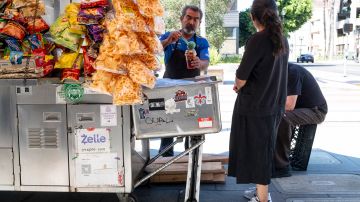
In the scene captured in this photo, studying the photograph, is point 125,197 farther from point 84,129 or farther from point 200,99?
point 200,99

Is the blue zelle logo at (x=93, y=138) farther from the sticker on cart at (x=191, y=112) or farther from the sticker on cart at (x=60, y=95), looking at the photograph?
the sticker on cart at (x=191, y=112)

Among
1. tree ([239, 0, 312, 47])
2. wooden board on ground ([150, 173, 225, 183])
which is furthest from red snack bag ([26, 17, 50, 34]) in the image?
tree ([239, 0, 312, 47])

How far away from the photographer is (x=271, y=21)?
3.51 metres

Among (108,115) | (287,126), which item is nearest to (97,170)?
(108,115)

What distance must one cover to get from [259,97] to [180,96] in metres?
0.67

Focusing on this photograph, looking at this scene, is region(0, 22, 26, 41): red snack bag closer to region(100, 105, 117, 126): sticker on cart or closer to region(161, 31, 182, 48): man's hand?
region(100, 105, 117, 126): sticker on cart

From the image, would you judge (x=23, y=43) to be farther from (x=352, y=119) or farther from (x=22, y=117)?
(x=352, y=119)

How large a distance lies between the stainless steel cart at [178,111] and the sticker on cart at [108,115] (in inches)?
6.3

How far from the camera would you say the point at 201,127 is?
3473 millimetres

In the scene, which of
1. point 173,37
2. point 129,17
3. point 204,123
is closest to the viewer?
point 129,17

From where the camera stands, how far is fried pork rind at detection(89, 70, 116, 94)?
10.4 feet

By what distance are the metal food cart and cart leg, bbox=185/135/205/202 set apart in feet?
0.80

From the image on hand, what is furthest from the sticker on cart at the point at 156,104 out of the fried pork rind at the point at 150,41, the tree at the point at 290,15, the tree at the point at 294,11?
the tree at the point at 294,11

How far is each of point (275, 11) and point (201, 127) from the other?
114 cm
